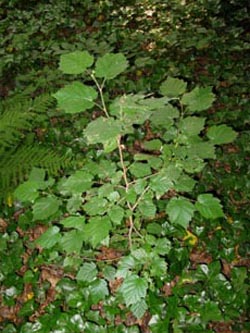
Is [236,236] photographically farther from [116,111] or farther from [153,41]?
[153,41]

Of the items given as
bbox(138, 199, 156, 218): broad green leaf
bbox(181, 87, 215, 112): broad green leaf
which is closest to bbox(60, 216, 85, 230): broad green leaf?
bbox(138, 199, 156, 218): broad green leaf

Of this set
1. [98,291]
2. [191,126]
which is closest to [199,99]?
[191,126]

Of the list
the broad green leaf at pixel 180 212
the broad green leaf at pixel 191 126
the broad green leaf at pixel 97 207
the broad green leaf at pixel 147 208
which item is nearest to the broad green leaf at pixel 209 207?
the broad green leaf at pixel 180 212

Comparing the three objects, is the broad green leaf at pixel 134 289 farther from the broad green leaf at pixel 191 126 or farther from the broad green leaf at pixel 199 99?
the broad green leaf at pixel 199 99

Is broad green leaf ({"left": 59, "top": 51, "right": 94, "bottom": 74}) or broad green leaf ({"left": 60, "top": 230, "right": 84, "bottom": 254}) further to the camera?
broad green leaf ({"left": 60, "top": 230, "right": 84, "bottom": 254})

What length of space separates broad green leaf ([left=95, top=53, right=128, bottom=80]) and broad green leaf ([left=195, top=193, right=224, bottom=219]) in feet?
2.52

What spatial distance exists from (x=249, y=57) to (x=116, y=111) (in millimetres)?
2589

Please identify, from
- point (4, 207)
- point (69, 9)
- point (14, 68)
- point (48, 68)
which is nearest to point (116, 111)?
point (4, 207)

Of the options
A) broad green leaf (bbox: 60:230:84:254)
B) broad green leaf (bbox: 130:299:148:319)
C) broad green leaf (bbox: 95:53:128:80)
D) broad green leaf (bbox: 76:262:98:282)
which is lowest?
broad green leaf (bbox: 130:299:148:319)

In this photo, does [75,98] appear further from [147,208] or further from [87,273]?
[87,273]

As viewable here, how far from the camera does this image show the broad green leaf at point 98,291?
2.26 metres

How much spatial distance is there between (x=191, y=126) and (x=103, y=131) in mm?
575

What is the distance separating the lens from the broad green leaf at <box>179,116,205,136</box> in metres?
2.10

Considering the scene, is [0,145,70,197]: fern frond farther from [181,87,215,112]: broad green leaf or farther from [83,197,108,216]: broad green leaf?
[181,87,215,112]: broad green leaf
